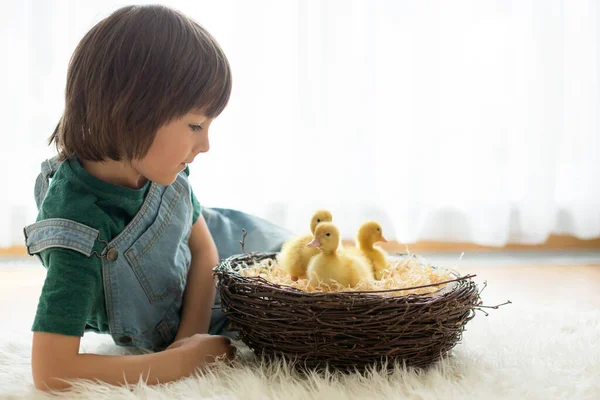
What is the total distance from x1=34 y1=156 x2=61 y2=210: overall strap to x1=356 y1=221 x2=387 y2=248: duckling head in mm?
603

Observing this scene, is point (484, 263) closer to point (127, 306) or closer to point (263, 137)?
point (263, 137)

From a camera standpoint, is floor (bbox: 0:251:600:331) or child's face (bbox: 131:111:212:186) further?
floor (bbox: 0:251:600:331)

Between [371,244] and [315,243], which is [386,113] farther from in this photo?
[315,243]

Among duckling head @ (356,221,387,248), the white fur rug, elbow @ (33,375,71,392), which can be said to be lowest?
the white fur rug

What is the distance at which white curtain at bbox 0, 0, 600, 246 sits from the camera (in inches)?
89.4

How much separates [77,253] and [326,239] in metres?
0.42

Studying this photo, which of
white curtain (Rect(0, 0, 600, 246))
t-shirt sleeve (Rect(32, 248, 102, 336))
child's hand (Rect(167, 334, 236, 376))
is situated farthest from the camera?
white curtain (Rect(0, 0, 600, 246))

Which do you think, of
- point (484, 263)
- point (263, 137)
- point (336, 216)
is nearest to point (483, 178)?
point (484, 263)

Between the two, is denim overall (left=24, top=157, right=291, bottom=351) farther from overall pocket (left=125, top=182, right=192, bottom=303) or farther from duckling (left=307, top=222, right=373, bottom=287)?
duckling (left=307, top=222, right=373, bottom=287)

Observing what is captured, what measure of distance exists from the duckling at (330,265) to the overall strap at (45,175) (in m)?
0.49

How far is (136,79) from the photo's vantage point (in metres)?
1.06

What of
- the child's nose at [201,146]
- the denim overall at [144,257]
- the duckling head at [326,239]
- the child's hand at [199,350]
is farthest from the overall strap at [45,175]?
the duckling head at [326,239]

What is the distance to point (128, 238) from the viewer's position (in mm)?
1184

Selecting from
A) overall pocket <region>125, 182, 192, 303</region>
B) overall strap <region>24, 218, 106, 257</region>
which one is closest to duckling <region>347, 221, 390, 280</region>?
overall pocket <region>125, 182, 192, 303</region>
